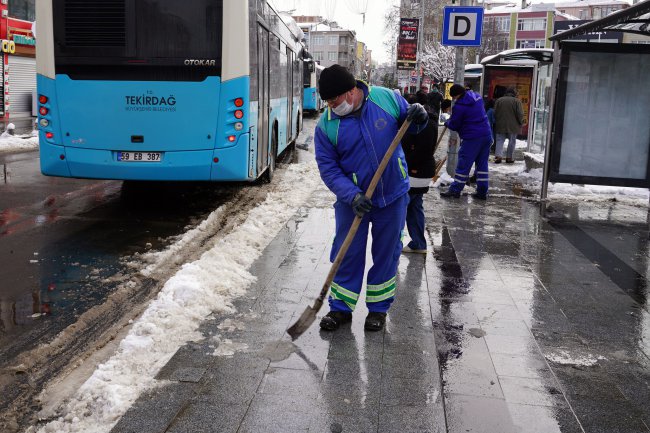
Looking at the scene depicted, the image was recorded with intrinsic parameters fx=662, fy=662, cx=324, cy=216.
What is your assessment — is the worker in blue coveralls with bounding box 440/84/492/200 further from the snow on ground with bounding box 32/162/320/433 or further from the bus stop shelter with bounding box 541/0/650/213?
the snow on ground with bounding box 32/162/320/433

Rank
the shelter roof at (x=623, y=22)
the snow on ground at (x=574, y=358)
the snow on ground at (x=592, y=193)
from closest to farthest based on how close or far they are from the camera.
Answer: the snow on ground at (x=574, y=358) → the shelter roof at (x=623, y=22) → the snow on ground at (x=592, y=193)

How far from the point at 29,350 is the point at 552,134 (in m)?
8.68

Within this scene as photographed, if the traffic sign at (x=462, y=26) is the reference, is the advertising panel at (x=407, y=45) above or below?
above

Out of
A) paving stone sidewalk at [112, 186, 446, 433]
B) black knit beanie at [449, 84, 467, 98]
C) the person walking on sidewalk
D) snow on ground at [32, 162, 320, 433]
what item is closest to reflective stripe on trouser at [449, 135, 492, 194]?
black knit beanie at [449, 84, 467, 98]

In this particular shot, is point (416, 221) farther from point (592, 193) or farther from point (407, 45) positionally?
point (407, 45)

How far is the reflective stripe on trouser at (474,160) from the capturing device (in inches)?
417

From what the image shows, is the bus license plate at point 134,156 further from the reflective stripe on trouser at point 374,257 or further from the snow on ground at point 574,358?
the snow on ground at point 574,358

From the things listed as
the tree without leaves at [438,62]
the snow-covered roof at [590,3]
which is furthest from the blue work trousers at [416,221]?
the snow-covered roof at [590,3]

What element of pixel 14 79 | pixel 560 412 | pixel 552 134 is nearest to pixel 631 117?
pixel 552 134

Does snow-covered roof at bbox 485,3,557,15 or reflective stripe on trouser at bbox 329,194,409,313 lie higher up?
snow-covered roof at bbox 485,3,557,15

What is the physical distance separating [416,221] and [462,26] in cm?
577

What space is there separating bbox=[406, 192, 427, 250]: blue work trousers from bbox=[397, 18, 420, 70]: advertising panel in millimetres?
33638

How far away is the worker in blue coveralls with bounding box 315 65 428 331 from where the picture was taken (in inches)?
179

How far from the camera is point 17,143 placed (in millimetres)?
18562
